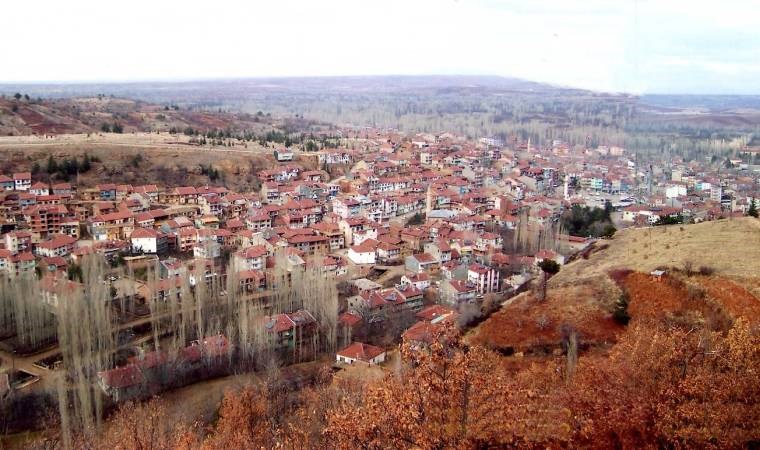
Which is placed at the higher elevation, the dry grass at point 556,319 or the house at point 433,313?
the dry grass at point 556,319

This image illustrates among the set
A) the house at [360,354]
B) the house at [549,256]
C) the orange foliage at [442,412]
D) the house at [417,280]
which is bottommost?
the house at [360,354]

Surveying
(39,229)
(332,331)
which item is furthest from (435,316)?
(39,229)

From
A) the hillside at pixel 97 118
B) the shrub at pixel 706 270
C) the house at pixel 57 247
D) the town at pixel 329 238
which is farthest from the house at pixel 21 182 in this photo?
the shrub at pixel 706 270

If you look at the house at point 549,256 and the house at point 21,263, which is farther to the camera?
the house at point 549,256

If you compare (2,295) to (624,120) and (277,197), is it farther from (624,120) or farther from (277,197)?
(624,120)

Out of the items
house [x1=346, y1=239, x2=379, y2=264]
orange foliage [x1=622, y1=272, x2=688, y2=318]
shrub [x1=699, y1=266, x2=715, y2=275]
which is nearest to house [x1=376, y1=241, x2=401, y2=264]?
house [x1=346, y1=239, x2=379, y2=264]

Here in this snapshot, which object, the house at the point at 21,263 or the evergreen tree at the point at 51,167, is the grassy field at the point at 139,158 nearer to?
the evergreen tree at the point at 51,167

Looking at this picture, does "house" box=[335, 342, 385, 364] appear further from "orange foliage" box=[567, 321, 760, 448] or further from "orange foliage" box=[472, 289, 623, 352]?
"orange foliage" box=[567, 321, 760, 448]
